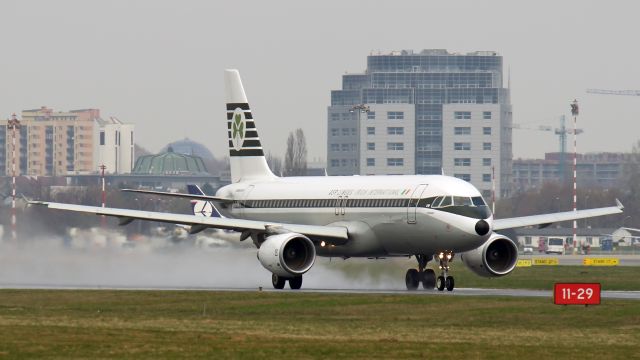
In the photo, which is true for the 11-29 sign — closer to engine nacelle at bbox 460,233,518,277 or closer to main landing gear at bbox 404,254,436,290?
engine nacelle at bbox 460,233,518,277

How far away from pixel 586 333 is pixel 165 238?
1887 inches

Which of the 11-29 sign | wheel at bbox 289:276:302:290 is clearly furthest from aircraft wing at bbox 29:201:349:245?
the 11-29 sign

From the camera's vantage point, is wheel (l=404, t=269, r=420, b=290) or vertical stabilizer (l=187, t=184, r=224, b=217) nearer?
wheel (l=404, t=269, r=420, b=290)

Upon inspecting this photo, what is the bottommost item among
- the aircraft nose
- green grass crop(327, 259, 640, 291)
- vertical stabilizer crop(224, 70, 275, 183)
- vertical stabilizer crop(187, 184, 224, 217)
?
green grass crop(327, 259, 640, 291)

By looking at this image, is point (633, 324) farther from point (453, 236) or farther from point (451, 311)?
point (453, 236)

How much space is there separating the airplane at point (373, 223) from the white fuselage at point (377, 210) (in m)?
0.04

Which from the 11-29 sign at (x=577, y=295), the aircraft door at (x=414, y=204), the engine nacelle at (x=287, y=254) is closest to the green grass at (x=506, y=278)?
the aircraft door at (x=414, y=204)

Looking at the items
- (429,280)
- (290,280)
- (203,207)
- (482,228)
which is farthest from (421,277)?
(203,207)

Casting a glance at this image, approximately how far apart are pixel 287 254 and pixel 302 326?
71.4ft

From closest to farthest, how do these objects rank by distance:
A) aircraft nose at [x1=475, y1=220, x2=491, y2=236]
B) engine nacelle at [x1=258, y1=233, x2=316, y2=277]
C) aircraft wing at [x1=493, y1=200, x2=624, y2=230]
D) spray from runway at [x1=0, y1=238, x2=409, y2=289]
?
aircraft nose at [x1=475, y1=220, x2=491, y2=236] < engine nacelle at [x1=258, y1=233, x2=316, y2=277] < aircraft wing at [x1=493, y1=200, x2=624, y2=230] < spray from runway at [x1=0, y1=238, x2=409, y2=289]

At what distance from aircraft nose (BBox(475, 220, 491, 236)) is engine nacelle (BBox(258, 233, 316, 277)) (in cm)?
762

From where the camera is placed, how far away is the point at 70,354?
124ft

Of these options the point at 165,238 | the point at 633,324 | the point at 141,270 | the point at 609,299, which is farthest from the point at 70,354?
the point at 165,238

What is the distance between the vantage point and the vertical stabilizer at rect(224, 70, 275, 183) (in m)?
80.9
